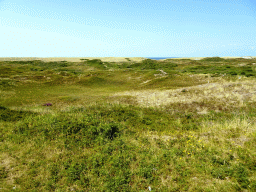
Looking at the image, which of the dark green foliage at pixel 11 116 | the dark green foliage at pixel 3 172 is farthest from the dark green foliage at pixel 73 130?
the dark green foliage at pixel 3 172

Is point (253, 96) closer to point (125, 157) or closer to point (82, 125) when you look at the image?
point (125, 157)

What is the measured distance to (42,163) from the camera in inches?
275

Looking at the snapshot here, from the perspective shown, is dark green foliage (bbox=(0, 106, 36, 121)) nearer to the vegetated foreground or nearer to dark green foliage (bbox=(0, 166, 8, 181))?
the vegetated foreground

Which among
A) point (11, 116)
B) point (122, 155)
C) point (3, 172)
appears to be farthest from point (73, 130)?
point (11, 116)

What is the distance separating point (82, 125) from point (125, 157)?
428 cm

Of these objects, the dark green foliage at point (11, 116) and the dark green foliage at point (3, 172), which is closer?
the dark green foliage at point (3, 172)

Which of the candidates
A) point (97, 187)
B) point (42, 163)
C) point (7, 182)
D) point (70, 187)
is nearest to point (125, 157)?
point (97, 187)

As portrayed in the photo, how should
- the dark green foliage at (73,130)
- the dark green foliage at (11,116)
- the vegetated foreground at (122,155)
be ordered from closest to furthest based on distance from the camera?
the vegetated foreground at (122,155), the dark green foliage at (73,130), the dark green foliage at (11,116)

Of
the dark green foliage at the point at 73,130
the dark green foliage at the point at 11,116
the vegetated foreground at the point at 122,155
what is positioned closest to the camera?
the vegetated foreground at the point at 122,155

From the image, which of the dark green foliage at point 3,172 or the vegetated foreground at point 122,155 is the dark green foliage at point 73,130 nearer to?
the vegetated foreground at point 122,155

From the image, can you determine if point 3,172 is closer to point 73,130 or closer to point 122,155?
point 73,130

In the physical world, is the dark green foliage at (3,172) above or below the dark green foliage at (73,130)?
below

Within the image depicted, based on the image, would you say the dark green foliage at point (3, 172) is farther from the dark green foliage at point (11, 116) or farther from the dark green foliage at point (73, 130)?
the dark green foliage at point (11, 116)

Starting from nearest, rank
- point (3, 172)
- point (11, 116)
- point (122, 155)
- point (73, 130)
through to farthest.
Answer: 1. point (3, 172)
2. point (122, 155)
3. point (73, 130)
4. point (11, 116)
